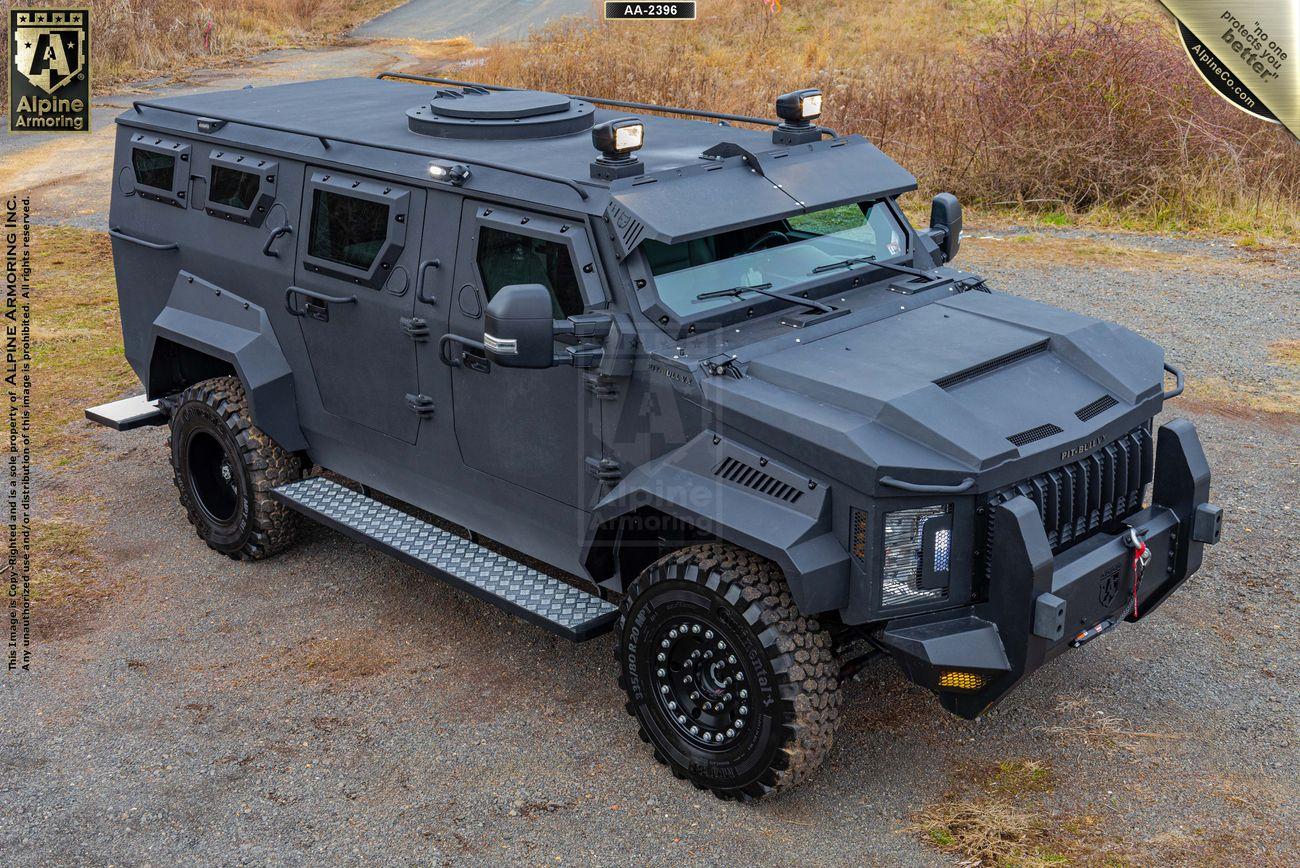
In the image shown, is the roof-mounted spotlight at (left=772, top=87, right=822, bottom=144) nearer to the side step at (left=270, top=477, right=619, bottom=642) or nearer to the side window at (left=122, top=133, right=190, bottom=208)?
the side step at (left=270, top=477, right=619, bottom=642)

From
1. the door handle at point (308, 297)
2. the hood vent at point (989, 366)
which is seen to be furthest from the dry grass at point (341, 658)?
the hood vent at point (989, 366)

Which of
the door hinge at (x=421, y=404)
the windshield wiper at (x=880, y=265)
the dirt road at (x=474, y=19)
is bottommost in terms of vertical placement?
the door hinge at (x=421, y=404)


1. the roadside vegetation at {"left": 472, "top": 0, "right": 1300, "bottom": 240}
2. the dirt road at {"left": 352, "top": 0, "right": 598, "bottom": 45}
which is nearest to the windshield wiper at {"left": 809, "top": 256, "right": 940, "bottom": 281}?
the roadside vegetation at {"left": 472, "top": 0, "right": 1300, "bottom": 240}

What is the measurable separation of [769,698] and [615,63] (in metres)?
14.6

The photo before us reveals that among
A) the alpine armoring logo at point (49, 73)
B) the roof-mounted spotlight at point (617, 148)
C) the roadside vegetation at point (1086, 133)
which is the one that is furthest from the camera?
the alpine armoring logo at point (49, 73)

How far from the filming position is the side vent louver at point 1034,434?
14.9ft

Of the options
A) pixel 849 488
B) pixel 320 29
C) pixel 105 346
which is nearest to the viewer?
pixel 849 488

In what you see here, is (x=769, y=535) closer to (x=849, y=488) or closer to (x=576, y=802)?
(x=849, y=488)

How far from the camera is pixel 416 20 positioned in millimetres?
32406

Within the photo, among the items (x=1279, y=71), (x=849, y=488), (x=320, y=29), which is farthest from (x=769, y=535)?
(x=320, y=29)

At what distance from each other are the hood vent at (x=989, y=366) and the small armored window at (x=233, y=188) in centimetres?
353

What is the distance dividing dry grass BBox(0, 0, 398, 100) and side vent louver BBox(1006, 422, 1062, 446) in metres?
20.1

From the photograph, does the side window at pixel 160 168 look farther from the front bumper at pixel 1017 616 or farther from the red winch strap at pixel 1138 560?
the red winch strap at pixel 1138 560

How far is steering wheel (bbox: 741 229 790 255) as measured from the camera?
544 cm
